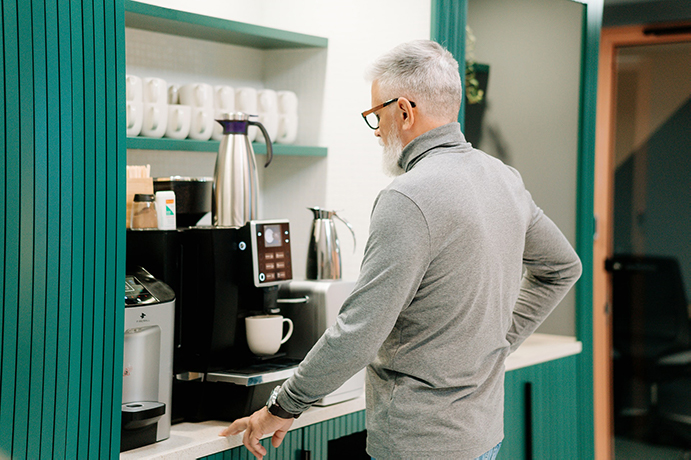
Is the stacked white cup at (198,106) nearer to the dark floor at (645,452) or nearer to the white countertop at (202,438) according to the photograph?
the white countertop at (202,438)

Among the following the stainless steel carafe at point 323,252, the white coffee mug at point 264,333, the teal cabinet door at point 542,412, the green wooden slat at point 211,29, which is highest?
the green wooden slat at point 211,29

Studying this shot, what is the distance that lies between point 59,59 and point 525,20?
201 cm

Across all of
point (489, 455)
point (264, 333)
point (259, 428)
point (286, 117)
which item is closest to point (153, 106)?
point (286, 117)

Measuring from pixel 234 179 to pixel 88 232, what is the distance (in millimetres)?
575

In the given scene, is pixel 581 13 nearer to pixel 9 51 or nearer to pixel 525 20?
pixel 525 20

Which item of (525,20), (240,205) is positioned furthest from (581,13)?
(240,205)

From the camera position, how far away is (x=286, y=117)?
2.38 m

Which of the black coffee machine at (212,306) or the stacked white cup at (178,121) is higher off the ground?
the stacked white cup at (178,121)

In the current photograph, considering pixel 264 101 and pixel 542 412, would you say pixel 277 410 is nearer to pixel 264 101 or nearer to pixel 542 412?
pixel 264 101

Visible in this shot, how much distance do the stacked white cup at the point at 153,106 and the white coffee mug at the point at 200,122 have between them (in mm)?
113

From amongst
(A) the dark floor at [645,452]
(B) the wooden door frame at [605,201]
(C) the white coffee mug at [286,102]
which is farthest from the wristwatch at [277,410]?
(A) the dark floor at [645,452]

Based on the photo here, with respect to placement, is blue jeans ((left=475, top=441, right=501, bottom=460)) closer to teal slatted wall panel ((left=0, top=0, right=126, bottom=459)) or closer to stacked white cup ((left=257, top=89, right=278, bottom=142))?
teal slatted wall panel ((left=0, top=0, right=126, bottom=459))

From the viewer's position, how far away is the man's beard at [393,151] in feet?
4.76

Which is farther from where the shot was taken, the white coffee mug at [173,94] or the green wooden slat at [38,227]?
the white coffee mug at [173,94]
